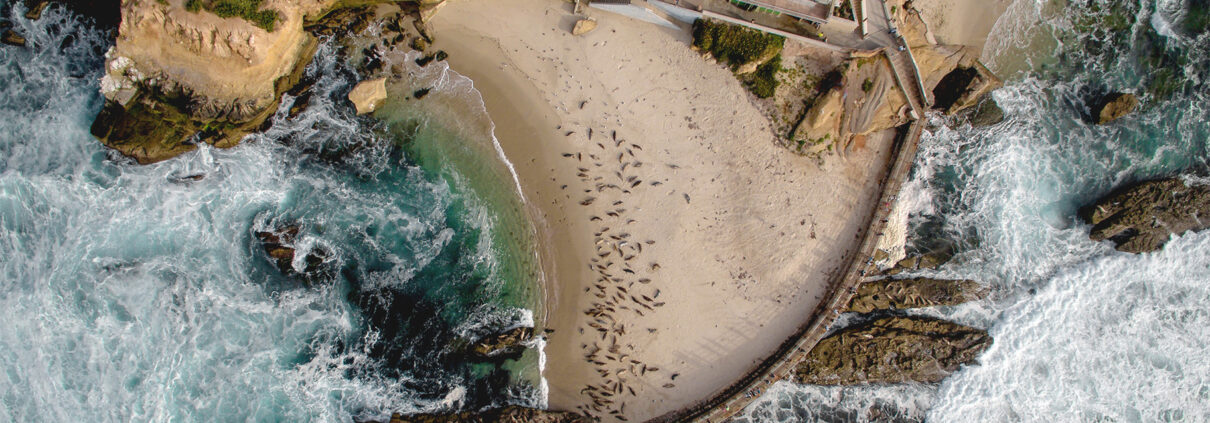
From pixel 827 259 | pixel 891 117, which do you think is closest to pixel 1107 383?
pixel 827 259

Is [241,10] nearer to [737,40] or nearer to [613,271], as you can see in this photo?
[613,271]

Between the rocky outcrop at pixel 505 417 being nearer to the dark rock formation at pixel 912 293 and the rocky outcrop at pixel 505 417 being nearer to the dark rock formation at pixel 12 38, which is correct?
the dark rock formation at pixel 912 293

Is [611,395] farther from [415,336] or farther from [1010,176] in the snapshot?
[1010,176]

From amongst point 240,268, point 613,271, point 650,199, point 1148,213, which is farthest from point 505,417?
point 1148,213

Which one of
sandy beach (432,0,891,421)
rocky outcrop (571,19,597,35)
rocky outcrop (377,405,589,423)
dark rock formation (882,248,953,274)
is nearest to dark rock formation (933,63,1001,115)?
sandy beach (432,0,891,421)

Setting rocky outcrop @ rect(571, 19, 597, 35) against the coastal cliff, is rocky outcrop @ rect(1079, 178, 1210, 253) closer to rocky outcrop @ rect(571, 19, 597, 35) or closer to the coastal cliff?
rocky outcrop @ rect(571, 19, 597, 35)

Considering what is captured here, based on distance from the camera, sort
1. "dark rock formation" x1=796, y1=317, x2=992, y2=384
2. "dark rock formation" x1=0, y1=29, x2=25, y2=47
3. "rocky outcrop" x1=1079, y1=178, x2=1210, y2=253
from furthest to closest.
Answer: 1. "dark rock formation" x1=796, y1=317, x2=992, y2=384
2. "rocky outcrop" x1=1079, y1=178, x2=1210, y2=253
3. "dark rock formation" x1=0, y1=29, x2=25, y2=47
